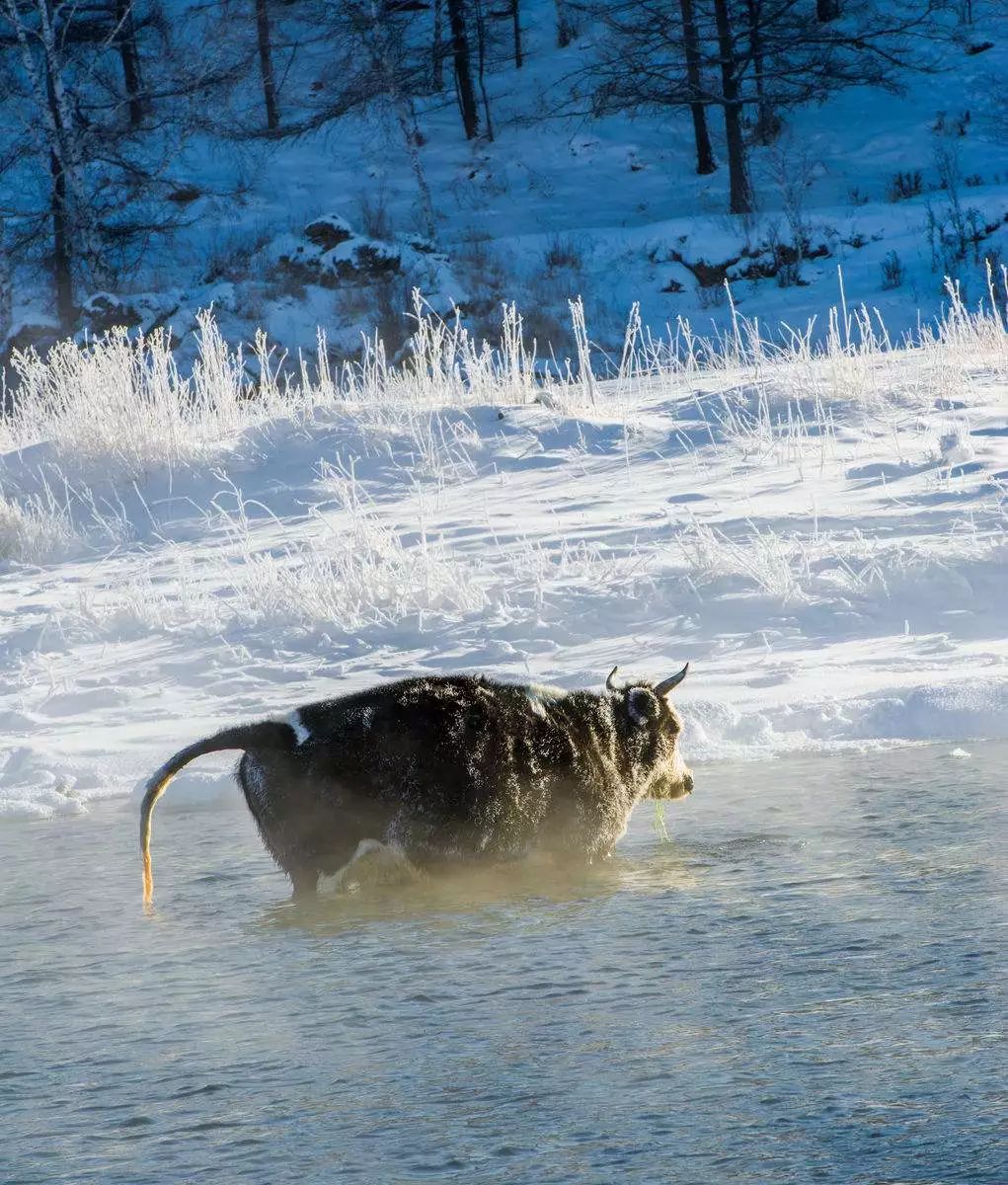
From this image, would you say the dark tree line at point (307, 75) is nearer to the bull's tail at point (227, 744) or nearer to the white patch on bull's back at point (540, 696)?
the white patch on bull's back at point (540, 696)

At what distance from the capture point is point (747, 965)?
3.82m

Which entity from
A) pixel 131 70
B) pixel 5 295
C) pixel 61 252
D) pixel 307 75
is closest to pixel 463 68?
pixel 307 75

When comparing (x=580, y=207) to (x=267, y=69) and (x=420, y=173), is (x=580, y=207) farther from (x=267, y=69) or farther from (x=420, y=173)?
(x=267, y=69)

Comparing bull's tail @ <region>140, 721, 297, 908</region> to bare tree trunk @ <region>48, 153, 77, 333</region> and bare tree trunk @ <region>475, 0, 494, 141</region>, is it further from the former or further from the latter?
bare tree trunk @ <region>475, 0, 494, 141</region>

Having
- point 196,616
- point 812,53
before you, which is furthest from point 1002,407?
point 812,53

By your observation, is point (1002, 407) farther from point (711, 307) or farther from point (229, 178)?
point (229, 178)

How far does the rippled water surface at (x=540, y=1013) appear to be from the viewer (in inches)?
109

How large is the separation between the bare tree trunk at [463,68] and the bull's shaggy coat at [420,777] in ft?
115

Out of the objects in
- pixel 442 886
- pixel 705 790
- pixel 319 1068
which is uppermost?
pixel 319 1068

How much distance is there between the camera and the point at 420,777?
450 centimetres

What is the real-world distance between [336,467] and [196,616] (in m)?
3.71

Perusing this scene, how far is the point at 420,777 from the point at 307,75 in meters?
41.7

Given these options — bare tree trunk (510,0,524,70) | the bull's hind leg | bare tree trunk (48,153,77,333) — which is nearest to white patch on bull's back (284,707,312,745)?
the bull's hind leg

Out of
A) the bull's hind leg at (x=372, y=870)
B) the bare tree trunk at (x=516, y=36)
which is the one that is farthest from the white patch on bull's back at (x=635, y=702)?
the bare tree trunk at (x=516, y=36)
